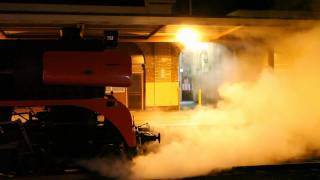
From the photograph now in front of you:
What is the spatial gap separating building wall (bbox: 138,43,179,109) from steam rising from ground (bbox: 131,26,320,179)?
236 inches

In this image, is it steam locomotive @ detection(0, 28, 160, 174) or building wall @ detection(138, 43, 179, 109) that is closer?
steam locomotive @ detection(0, 28, 160, 174)

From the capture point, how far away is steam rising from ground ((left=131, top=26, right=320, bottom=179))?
28.1ft

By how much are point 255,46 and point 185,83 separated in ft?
31.6

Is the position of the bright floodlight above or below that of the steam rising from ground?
above

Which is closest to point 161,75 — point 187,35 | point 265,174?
point 187,35

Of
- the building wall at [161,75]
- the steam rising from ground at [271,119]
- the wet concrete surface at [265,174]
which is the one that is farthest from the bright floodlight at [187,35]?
the wet concrete surface at [265,174]

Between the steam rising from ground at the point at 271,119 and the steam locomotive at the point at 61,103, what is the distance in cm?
215

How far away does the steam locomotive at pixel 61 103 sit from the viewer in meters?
5.74

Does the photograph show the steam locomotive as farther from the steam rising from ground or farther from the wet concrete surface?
the steam rising from ground

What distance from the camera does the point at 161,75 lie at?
17703mm

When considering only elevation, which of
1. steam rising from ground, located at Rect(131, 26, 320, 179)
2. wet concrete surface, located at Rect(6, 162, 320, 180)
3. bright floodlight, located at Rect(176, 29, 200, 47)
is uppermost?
bright floodlight, located at Rect(176, 29, 200, 47)

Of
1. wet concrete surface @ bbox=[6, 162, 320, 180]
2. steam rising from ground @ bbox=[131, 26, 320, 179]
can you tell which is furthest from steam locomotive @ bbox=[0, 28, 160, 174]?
steam rising from ground @ bbox=[131, 26, 320, 179]

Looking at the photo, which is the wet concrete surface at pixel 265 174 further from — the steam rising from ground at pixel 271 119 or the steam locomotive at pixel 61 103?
the steam rising from ground at pixel 271 119

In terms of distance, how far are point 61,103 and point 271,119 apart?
256 inches
